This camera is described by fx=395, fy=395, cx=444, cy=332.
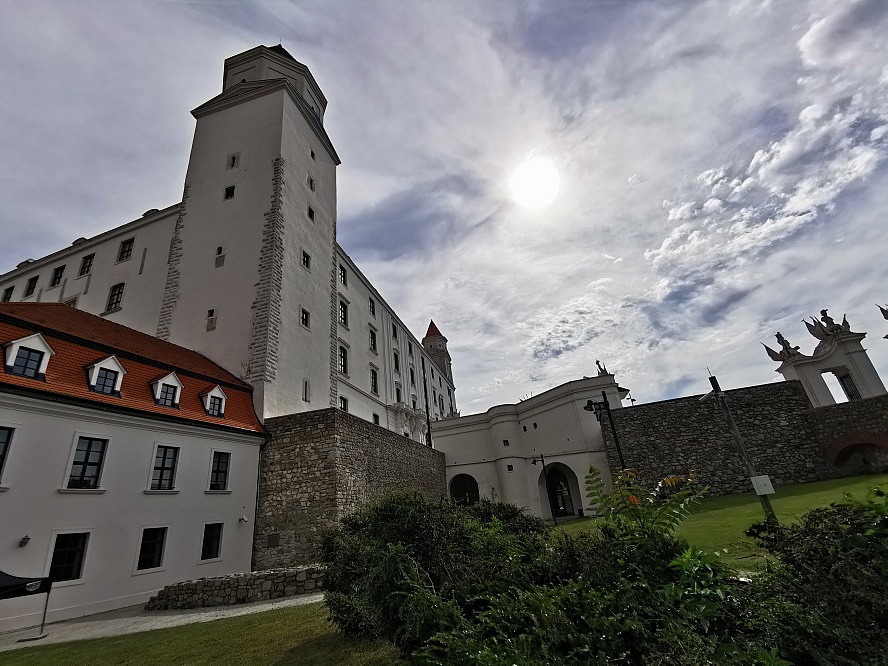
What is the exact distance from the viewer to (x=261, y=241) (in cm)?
2273

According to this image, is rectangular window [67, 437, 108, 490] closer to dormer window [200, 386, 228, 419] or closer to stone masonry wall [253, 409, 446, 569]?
dormer window [200, 386, 228, 419]

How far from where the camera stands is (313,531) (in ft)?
53.9

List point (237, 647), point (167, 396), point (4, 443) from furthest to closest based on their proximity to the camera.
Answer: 1. point (167, 396)
2. point (4, 443)
3. point (237, 647)

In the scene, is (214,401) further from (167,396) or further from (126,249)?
(126,249)

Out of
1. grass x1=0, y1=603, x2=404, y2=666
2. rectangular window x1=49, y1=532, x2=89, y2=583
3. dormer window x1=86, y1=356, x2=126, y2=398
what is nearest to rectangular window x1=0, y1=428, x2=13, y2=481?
dormer window x1=86, y1=356, x2=126, y2=398

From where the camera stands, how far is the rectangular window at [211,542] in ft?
49.8

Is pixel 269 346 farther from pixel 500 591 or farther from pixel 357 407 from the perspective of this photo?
pixel 500 591

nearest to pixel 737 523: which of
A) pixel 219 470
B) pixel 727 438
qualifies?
pixel 727 438

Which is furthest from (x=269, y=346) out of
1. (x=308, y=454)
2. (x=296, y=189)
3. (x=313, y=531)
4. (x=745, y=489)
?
(x=745, y=489)

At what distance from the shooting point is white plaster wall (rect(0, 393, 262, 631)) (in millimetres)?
10719

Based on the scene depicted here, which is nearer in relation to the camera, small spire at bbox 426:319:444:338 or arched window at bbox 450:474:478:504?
arched window at bbox 450:474:478:504

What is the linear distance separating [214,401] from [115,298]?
52.2ft

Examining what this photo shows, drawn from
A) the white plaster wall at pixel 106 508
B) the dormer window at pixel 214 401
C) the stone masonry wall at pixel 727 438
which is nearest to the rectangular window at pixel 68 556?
the white plaster wall at pixel 106 508

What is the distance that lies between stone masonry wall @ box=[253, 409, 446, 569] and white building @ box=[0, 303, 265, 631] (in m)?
0.82
